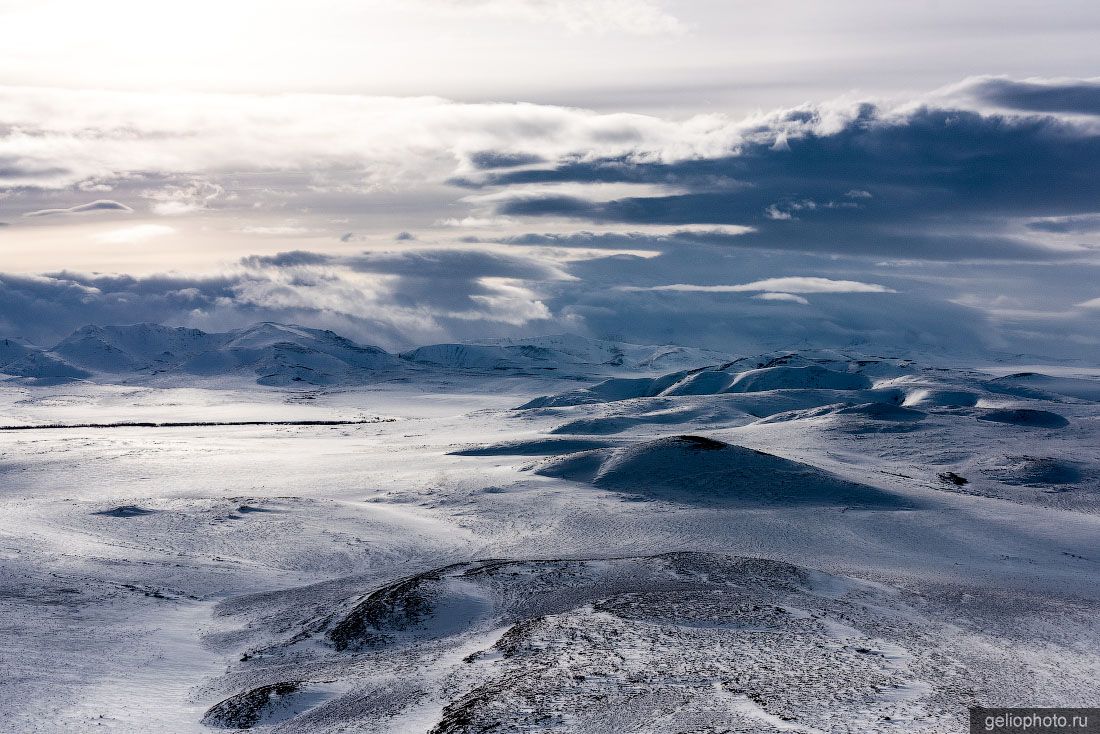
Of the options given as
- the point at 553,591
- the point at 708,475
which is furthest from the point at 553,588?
the point at 708,475

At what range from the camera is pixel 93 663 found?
24453 millimetres

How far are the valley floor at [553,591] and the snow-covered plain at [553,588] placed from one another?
14 centimetres

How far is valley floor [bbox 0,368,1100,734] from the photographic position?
2023 centimetres

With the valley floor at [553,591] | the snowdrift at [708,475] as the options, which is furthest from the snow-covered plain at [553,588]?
the snowdrift at [708,475]

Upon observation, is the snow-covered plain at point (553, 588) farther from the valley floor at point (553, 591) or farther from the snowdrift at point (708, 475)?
the snowdrift at point (708, 475)

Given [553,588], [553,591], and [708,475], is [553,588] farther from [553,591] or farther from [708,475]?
[708,475]

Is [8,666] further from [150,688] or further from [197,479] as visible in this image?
[197,479]

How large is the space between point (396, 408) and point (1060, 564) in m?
161

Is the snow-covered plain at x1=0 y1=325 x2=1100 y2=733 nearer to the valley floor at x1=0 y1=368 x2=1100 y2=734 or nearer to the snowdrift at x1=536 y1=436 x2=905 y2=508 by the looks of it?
the valley floor at x1=0 y1=368 x2=1100 y2=734

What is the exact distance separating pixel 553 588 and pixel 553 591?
12.3 inches

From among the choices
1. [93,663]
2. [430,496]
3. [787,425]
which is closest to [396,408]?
[787,425]

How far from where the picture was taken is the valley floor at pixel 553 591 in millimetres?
20234

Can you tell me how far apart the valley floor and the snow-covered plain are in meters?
0.14

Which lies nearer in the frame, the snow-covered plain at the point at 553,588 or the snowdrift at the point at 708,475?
the snow-covered plain at the point at 553,588
